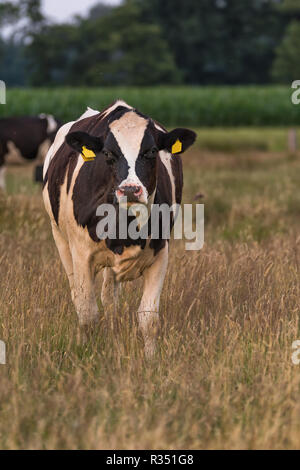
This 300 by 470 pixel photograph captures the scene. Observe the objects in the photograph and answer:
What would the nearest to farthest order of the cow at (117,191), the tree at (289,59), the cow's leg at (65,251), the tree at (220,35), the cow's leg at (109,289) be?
1. the cow at (117,191)
2. the cow's leg at (109,289)
3. the cow's leg at (65,251)
4. the tree at (289,59)
5. the tree at (220,35)

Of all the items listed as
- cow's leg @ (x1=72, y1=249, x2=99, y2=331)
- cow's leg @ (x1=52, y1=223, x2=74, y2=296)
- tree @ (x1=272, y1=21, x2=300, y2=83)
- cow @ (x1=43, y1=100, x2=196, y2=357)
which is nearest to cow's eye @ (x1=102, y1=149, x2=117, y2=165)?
cow @ (x1=43, y1=100, x2=196, y2=357)

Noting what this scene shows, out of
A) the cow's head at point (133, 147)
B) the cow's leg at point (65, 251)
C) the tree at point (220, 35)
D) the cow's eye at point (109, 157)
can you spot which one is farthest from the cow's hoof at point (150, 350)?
the tree at point (220, 35)

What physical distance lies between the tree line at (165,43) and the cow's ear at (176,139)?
50570mm

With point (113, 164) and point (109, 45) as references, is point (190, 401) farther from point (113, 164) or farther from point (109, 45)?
point (109, 45)

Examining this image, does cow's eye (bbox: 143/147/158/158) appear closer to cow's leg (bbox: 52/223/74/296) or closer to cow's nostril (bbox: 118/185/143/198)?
cow's nostril (bbox: 118/185/143/198)

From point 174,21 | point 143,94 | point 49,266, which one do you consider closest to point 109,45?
point 174,21

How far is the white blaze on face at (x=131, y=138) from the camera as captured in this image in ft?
14.0

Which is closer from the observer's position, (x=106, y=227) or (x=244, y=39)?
(x=106, y=227)

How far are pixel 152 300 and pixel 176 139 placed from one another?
3.42ft

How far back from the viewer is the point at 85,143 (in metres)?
4.70

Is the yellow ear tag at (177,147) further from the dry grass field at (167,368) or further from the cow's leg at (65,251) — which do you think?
the cow's leg at (65,251)

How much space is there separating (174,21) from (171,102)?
3646cm

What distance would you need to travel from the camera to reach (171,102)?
37562 millimetres

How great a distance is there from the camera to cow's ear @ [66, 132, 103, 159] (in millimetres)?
4648
